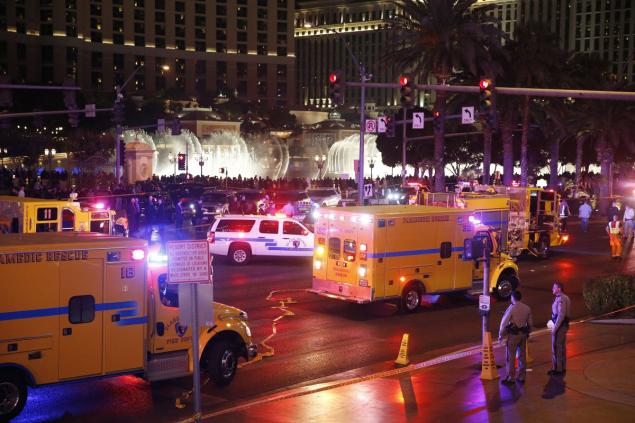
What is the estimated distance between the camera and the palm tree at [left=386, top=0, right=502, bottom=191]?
41.5m

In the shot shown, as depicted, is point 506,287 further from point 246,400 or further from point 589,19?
point 589,19

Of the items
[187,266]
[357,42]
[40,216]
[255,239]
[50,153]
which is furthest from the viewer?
[357,42]

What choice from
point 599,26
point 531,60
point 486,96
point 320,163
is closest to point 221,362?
point 486,96

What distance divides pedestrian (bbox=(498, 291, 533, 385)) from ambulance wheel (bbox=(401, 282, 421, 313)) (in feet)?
Answer: 21.0

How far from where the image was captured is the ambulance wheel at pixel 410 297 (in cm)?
1948

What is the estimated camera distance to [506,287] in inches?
853

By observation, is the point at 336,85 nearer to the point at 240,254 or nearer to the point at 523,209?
the point at 240,254

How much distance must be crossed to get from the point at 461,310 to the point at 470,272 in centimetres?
107

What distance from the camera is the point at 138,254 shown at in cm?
1180

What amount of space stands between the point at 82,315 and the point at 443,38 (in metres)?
33.3

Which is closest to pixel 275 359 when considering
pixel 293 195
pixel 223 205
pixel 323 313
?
pixel 323 313

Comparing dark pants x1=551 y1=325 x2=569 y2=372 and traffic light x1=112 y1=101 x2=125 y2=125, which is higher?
traffic light x1=112 y1=101 x2=125 y2=125

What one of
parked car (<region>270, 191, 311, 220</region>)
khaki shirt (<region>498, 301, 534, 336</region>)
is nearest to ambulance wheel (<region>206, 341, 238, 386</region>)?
khaki shirt (<region>498, 301, 534, 336</region>)

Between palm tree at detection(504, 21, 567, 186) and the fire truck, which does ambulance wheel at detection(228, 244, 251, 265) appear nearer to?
the fire truck
